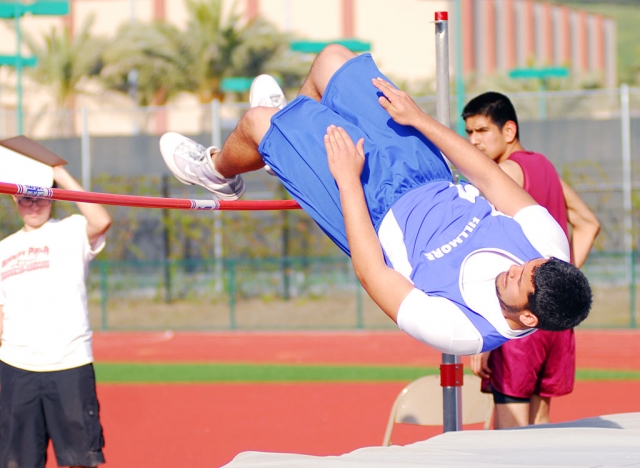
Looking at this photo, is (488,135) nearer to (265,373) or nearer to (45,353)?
(45,353)

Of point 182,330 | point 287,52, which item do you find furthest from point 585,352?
point 287,52

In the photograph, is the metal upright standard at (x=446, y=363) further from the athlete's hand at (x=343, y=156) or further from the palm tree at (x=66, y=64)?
the palm tree at (x=66, y=64)

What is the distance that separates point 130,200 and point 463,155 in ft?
4.56

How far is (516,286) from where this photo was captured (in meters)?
3.12

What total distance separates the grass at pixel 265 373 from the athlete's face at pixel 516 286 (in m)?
7.12

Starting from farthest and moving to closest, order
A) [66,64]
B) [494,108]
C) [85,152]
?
1. [66,64]
2. [85,152]
3. [494,108]

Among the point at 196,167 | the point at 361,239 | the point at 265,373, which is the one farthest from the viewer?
the point at 265,373

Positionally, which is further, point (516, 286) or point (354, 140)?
point (354, 140)

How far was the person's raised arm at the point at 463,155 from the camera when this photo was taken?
3438mm

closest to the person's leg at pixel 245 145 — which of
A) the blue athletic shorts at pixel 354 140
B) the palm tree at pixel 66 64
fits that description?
the blue athletic shorts at pixel 354 140

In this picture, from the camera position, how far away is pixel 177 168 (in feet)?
14.1

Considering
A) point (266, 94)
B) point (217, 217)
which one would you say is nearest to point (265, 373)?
point (217, 217)

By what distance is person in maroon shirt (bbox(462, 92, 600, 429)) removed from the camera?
4535mm

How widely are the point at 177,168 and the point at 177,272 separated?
37.6 ft
